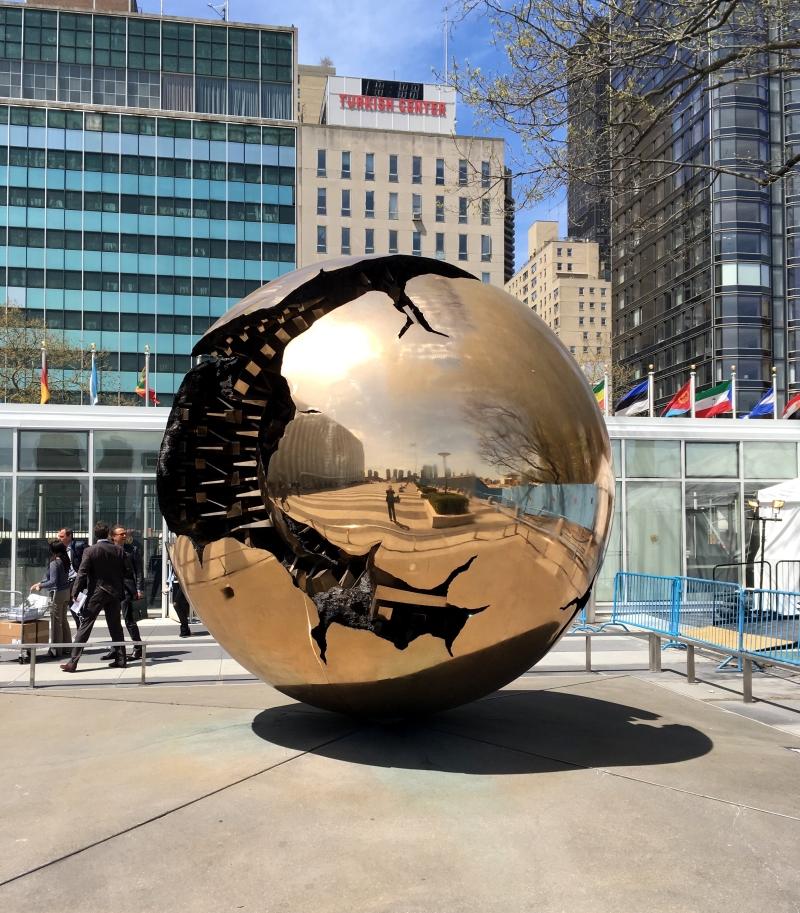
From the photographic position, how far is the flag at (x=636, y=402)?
20.2 m

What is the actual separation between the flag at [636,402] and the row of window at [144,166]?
167ft

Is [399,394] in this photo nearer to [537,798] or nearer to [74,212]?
[537,798]

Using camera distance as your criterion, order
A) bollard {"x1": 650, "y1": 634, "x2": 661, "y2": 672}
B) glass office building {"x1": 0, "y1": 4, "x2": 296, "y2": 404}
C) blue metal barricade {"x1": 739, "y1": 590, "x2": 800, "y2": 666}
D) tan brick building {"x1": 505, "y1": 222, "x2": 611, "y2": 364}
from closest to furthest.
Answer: bollard {"x1": 650, "y1": 634, "x2": 661, "y2": 672} < blue metal barricade {"x1": 739, "y1": 590, "x2": 800, "y2": 666} < glass office building {"x1": 0, "y1": 4, "x2": 296, "y2": 404} < tan brick building {"x1": 505, "y1": 222, "x2": 611, "y2": 364}

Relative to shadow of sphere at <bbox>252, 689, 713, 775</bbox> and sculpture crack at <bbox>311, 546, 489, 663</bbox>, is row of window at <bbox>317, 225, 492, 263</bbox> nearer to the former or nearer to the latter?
shadow of sphere at <bbox>252, 689, 713, 775</bbox>

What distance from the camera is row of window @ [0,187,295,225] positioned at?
61.3 metres

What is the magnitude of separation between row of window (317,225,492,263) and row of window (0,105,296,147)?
10.4 meters

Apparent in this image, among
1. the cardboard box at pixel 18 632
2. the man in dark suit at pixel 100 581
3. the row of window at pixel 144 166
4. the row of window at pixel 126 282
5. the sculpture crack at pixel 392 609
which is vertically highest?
the row of window at pixel 144 166

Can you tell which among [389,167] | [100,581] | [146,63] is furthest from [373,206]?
[100,581]

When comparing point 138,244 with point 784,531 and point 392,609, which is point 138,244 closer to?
point 784,531

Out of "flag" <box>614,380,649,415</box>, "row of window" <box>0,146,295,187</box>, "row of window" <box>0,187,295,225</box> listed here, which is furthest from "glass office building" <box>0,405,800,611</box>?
"row of window" <box>0,146,295,187</box>

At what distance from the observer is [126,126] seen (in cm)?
6375

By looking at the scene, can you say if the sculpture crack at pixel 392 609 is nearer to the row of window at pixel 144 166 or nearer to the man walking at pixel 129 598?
the man walking at pixel 129 598

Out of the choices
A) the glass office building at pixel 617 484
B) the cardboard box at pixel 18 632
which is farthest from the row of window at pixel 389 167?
the cardboard box at pixel 18 632

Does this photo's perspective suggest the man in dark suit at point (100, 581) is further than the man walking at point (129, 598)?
No
